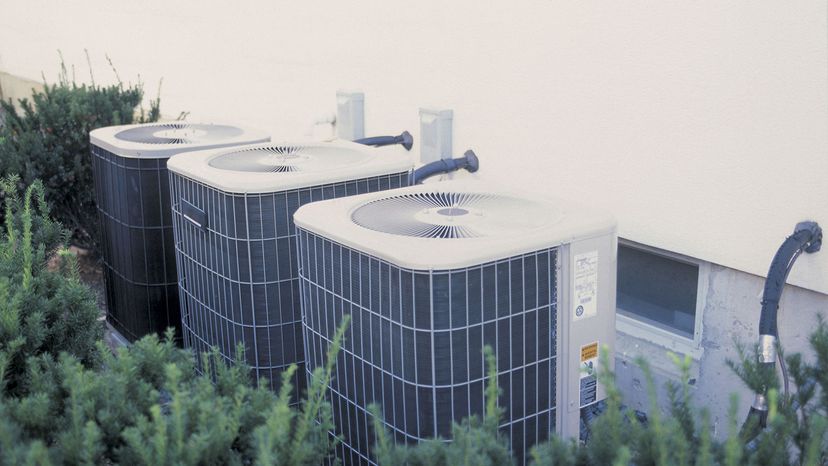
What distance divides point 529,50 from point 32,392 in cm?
250

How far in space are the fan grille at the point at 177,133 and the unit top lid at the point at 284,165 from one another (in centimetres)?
43

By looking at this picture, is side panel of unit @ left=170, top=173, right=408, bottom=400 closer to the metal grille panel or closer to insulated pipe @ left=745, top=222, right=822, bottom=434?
the metal grille panel

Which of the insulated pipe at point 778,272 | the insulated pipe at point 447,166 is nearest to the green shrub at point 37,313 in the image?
the insulated pipe at point 447,166

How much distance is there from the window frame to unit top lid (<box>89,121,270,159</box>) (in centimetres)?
178

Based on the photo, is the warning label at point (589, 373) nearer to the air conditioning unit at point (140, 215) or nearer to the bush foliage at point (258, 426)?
the bush foliage at point (258, 426)

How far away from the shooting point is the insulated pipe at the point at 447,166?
3.92m

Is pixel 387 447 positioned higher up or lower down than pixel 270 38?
lower down

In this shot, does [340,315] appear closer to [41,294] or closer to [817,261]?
[41,294]

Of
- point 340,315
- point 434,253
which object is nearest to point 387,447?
point 434,253

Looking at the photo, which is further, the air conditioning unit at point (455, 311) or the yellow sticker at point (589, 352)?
the yellow sticker at point (589, 352)

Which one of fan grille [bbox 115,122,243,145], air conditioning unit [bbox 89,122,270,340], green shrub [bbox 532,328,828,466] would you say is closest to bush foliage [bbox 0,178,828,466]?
green shrub [bbox 532,328,828,466]

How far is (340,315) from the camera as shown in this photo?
2430mm

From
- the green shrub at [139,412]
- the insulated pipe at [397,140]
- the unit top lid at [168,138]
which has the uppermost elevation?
the unit top lid at [168,138]

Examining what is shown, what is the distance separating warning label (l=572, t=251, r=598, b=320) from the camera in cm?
238
